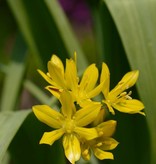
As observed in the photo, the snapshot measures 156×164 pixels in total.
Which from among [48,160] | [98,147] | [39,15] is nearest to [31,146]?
[48,160]

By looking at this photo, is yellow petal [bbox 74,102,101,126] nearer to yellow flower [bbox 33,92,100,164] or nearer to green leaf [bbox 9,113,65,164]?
yellow flower [bbox 33,92,100,164]

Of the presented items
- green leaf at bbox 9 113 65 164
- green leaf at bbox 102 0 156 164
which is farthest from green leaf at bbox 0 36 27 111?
green leaf at bbox 102 0 156 164

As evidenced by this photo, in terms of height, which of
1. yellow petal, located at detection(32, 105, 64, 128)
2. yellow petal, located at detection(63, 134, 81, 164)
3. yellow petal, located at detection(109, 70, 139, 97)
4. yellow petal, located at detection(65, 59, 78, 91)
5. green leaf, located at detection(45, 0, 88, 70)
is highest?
green leaf, located at detection(45, 0, 88, 70)

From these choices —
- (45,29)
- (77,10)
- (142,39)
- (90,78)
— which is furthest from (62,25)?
(77,10)

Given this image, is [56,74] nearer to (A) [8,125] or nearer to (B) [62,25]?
(A) [8,125]

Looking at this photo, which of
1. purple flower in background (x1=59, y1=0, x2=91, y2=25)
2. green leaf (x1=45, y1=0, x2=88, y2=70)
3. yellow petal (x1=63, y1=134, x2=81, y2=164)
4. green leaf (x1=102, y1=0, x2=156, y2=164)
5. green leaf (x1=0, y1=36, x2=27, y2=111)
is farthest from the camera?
purple flower in background (x1=59, y1=0, x2=91, y2=25)
